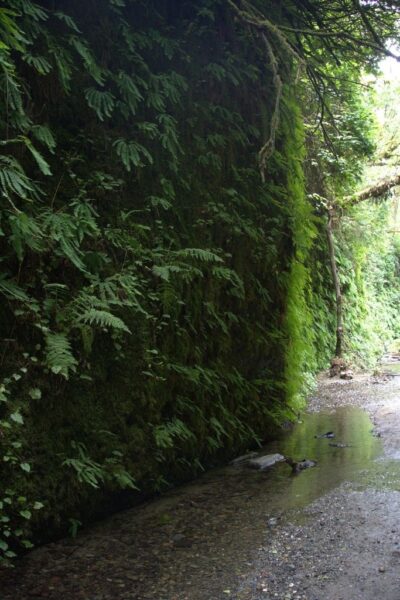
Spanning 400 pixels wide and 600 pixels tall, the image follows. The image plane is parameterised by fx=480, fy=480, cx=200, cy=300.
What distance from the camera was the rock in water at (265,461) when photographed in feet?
17.8

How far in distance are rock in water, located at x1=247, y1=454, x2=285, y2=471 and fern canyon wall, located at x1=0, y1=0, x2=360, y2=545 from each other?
1.21 feet

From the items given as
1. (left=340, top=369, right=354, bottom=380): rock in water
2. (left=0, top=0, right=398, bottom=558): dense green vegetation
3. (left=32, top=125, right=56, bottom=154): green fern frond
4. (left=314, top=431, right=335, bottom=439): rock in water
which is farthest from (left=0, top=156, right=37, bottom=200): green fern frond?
(left=340, top=369, right=354, bottom=380): rock in water

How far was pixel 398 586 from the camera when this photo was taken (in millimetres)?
2797

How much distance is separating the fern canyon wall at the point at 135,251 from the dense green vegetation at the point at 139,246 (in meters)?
0.02

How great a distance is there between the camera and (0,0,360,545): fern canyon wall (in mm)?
3568

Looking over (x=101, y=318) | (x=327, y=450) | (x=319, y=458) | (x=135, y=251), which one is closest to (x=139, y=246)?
(x=135, y=251)

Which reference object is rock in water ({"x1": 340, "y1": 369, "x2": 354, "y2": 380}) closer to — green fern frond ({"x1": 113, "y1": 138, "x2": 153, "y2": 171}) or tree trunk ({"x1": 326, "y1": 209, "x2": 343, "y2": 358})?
tree trunk ({"x1": 326, "y1": 209, "x2": 343, "y2": 358})

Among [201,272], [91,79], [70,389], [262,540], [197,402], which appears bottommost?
[262,540]

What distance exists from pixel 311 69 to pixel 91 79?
3.48 metres

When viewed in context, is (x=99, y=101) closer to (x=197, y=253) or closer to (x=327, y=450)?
(x=197, y=253)

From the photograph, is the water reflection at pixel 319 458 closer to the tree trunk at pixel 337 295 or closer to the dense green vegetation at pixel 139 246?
the dense green vegetation at pixel 139 246

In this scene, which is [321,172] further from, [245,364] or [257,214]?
[245,364]

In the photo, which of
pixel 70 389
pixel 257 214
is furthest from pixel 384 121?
pixel 70 389

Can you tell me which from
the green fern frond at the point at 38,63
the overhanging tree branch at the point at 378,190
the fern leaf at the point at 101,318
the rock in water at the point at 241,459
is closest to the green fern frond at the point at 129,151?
the green fern frond at the point at 38,63
